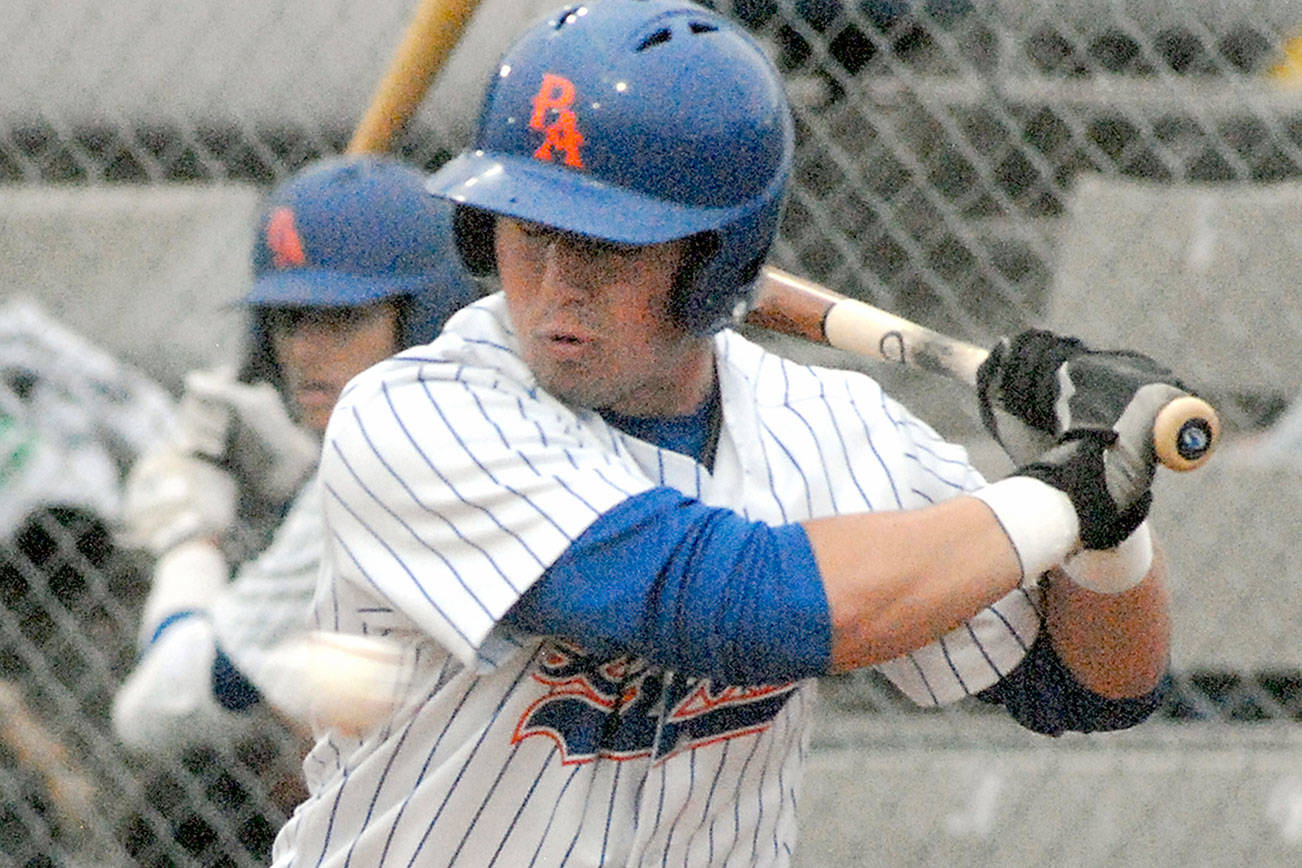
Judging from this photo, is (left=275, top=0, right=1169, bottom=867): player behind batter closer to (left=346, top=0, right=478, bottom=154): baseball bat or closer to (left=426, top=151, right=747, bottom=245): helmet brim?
(left=426, top=151, right=747, bottom=245): helmet brim

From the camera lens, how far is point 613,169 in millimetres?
1572

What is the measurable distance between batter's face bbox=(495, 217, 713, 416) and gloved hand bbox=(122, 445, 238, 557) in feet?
4.16

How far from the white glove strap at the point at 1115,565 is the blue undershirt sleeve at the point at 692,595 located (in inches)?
13.2

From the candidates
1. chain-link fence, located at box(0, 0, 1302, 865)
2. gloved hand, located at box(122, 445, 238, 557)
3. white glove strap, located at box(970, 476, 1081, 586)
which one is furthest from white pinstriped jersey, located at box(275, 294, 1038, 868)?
chain-link fence, located at box(0, 0, 1302, 865)

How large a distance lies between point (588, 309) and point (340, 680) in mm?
384

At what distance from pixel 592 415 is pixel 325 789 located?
0.42m

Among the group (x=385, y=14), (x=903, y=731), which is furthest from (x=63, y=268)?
(x=903, y=731)

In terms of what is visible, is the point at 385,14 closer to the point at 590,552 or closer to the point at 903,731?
the point at 903,731

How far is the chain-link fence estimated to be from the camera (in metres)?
3.52

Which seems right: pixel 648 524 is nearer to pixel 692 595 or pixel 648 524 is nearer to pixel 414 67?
pixel 692 595

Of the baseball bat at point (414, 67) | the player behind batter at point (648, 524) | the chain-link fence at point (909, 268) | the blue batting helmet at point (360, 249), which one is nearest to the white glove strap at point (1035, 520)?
the player behind batter at point (648, 524)

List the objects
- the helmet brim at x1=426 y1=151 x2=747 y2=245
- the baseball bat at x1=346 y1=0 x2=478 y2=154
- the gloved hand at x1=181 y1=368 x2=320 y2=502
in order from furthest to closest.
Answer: the gloved hand at x1=181 y1=368 x2=320 y2=502 < the baseball bat at x1=346 y1=0 x2=478 y2=154 < the helmet brim at x1=426 y1=151 x2=747 y2=245

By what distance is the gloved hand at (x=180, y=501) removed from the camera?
2.75 meters

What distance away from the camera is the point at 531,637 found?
154cm
